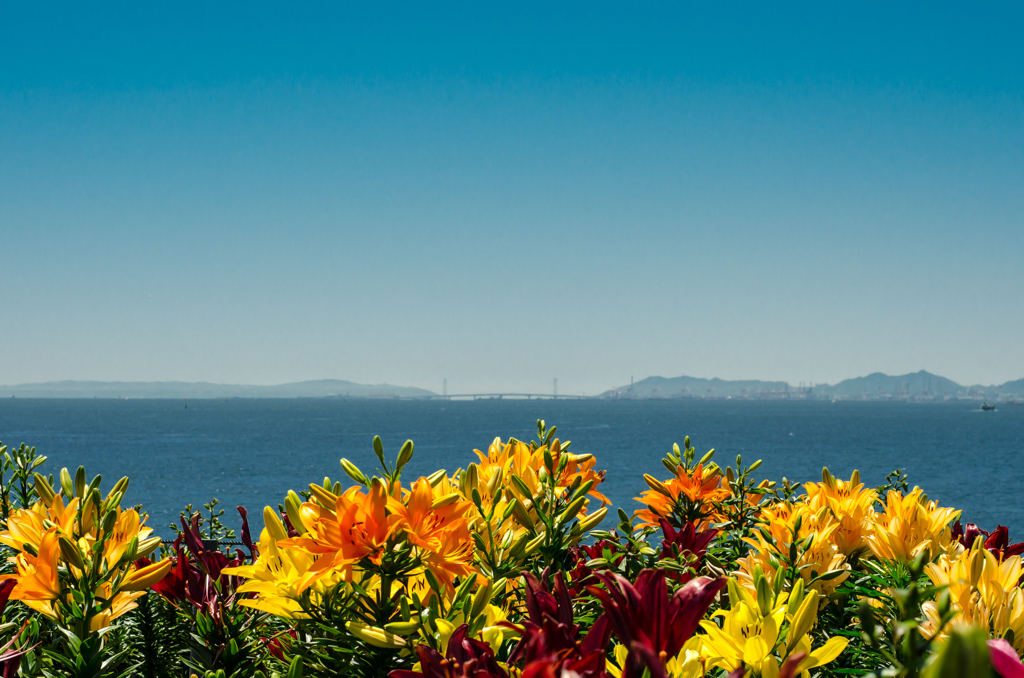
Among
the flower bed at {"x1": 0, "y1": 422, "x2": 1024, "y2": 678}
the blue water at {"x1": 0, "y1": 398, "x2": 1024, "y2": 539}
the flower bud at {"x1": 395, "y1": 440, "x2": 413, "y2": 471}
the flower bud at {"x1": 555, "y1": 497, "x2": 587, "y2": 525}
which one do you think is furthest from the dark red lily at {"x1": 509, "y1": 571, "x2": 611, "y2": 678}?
Answer: the blue water at {"x1": 0, "y1": 398, "x2": 1024, "y2": 539}

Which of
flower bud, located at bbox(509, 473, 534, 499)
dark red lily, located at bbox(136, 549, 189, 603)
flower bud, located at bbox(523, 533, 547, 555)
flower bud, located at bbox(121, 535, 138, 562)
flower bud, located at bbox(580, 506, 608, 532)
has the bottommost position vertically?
dark red lily, located at bbox(136, 549, 189, 603)

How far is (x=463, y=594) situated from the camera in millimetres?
1264

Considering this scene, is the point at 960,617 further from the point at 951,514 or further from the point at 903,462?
the point at 903,462

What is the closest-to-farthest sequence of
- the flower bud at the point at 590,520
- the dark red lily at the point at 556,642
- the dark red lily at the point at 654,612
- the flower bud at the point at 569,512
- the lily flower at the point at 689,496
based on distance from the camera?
1. the dark red lily at the point at 556,642
2. the dark red lily at the point at 654,612
3. the flower bud at the point at 569,512
4. the flower bud at the point at 590,520
5. the lily flower at the point at 689,496

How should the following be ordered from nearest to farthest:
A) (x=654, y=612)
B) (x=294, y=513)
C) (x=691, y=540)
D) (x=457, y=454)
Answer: (x=654, y=612) → (x=294, y=513) → (x=691, y=540) → (x=457, y=454)

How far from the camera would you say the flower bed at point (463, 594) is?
43.0 inches

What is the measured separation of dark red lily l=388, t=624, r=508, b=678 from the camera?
1.05m

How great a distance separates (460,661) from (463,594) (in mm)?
163

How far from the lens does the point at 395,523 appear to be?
1.23 meters

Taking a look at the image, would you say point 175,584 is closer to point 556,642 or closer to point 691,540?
point 556,642

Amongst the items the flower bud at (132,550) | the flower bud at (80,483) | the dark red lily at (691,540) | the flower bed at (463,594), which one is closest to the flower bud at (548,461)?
the flower bed at (463,594)

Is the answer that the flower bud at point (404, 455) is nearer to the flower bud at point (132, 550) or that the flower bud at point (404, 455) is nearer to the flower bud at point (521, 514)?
the flower bud at point (521, 514)

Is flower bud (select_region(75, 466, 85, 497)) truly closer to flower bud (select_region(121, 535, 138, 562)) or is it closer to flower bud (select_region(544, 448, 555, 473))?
flower bud (select_region(121, 535, 138, 562))

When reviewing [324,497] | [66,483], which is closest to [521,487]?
[324,497]
